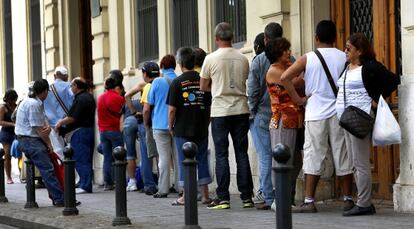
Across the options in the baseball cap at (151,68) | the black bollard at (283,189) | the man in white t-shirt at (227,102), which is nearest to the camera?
the black bollard at (283,189)

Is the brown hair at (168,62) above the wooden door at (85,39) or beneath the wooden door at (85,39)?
beneath

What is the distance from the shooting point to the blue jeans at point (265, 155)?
10.3 metres

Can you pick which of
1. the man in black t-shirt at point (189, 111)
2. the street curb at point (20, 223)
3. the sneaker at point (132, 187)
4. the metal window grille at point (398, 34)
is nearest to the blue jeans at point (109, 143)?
the sneaker at point (132, 187)

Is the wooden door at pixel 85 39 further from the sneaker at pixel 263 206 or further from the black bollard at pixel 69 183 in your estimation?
the sneaker at pixel 263 206

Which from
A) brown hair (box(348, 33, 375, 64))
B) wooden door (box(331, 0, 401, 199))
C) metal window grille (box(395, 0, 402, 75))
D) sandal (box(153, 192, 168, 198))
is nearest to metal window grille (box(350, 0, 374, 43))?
wooden door (box(331, 0, 401, 199))

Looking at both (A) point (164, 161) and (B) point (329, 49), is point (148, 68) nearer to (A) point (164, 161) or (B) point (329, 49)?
(A) point (164, 161)

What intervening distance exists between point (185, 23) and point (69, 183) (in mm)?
4908

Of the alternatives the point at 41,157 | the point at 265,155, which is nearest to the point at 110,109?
the point at 41,157

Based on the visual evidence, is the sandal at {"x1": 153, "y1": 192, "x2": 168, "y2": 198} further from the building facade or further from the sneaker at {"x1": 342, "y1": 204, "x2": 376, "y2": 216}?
the sneaker at {"x1": 342, "y1": 204, "x2": 376, "y2": 216}

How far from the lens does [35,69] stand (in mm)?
21188

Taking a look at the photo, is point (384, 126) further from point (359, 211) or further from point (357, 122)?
point (359, 211)

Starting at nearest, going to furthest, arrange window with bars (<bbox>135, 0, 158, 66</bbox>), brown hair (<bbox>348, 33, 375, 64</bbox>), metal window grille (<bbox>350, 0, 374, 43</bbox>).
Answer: brown hair (<bbox>348, 33, 375, 64</bbox>) → metal window grille (<bbox>350, 0, 374, 43</bbox>) → window with bars (<bbox>135, 0, 158, 66</bbox>)

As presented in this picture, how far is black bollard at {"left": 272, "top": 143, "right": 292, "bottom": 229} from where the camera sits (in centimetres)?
648

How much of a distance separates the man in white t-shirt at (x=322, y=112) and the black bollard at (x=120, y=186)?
71.4 inches
